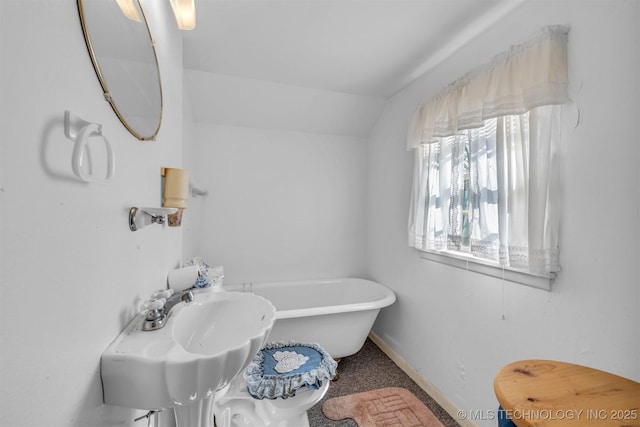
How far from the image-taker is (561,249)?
121cm

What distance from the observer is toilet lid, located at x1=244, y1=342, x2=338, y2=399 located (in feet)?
4.30

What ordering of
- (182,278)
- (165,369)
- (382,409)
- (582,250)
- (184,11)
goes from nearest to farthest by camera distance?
(165,369), (582,250), (184,11), (182,278), (382,409)

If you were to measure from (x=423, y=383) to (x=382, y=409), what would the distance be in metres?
0.43

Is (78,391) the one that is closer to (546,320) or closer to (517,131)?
(546,320)

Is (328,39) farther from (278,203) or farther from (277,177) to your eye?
(278,203)

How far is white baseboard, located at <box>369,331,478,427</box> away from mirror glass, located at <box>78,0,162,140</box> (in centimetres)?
Answer: 225

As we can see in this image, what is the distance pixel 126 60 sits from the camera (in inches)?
32.8

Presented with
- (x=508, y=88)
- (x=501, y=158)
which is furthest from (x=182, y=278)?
(x=508, y=88)

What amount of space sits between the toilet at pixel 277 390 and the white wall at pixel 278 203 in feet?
4.39

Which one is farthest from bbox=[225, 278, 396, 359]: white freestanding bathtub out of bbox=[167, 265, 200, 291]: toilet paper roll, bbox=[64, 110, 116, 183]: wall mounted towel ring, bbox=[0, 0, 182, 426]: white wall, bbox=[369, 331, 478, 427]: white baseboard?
bbox=[64, 110, 116, 183]: wall mounted towel ring

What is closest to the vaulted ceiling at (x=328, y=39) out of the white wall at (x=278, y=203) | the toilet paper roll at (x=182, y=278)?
the white wall at (x=278, y=203)

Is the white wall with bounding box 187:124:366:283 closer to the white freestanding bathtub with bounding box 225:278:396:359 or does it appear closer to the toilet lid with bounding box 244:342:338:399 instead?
the white freestanding bathtub with bounding box 225:278:396:359

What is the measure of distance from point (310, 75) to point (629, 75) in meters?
1.88

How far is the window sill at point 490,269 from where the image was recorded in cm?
127
